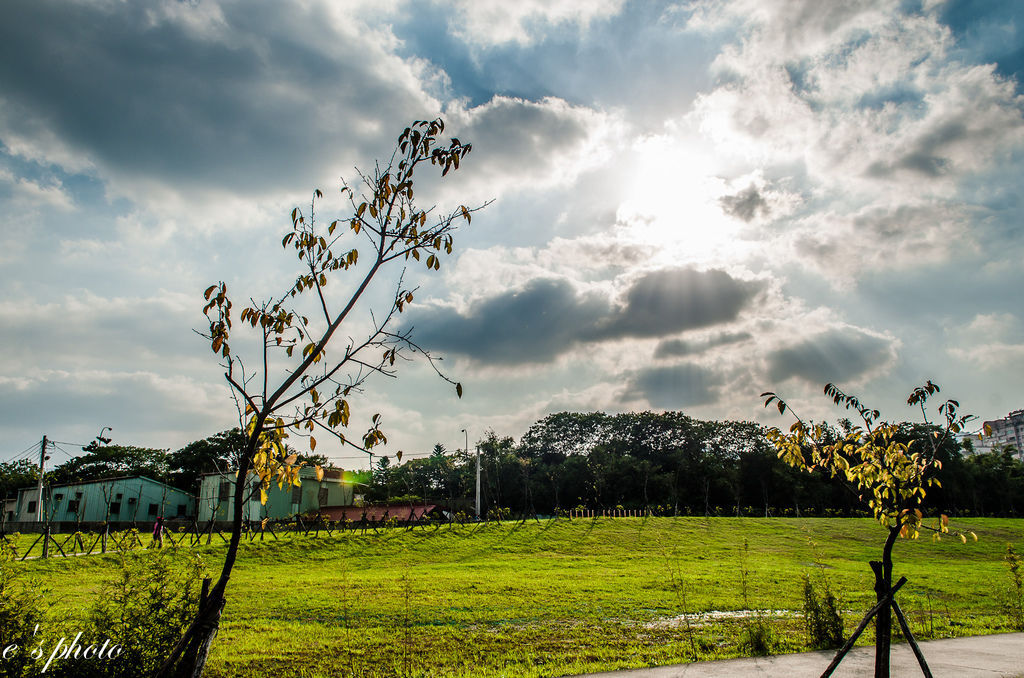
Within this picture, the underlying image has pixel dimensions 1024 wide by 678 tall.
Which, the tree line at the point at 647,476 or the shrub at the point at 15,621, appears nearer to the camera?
the shrub at the point at 15,621

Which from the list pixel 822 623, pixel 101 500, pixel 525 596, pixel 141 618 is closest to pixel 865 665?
pixel 822 623

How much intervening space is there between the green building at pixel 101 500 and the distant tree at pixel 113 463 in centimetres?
1864

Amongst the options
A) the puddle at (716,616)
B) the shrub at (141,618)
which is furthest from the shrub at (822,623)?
the shrub at (141,618)

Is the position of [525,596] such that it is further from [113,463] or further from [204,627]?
[113,463]

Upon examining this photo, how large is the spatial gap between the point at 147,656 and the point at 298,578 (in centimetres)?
1598

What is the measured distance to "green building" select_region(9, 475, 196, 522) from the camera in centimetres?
5244

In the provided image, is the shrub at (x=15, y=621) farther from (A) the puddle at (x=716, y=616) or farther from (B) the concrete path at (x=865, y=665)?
(A) the puddle at (x=716, y=616)

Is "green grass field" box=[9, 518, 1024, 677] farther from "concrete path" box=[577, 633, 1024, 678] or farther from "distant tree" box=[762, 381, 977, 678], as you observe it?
"distant tree" box=[762, 381, 977, 678]

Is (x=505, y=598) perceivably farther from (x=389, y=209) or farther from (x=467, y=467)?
(x=467, y=467)

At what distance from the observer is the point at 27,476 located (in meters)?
69.4

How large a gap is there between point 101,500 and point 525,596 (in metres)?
52.3

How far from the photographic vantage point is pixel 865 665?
27.9 feet

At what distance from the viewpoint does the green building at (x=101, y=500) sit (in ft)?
172

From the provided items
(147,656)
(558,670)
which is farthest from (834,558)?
(147,656)
